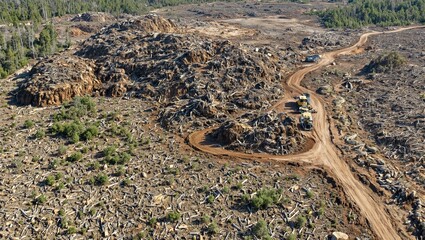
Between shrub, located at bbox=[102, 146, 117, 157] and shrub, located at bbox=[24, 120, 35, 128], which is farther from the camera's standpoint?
shrub, located at bbox=[24, 120, 35, 128]

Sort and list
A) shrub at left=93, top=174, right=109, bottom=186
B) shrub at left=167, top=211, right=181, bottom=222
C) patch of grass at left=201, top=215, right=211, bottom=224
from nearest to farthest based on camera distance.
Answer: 1. patch of grass at left=201, top=215, right=211, bottom=224
2. shrub at left=167, top=211, right=181, bottom=222
3. shrub at left=93, top=174, right=109, bottom=186

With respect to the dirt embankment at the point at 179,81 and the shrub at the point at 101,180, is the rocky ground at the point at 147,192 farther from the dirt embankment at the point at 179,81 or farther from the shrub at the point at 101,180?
the dirt embankment at the point at 179,81

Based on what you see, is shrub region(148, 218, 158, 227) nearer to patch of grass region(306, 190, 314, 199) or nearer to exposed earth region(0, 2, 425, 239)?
exposed earth region(0, 2, 425, 239)

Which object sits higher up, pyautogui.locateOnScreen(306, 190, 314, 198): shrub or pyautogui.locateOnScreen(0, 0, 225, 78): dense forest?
pyautogui.locateOnScreen(0, 0, 225, 78): dense forest

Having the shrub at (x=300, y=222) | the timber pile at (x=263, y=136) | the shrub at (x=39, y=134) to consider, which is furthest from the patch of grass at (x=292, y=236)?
the shrub at (x=39, y=134)

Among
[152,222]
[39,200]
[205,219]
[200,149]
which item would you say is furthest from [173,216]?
[39,200]

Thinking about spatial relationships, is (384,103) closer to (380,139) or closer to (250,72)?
(380,139)

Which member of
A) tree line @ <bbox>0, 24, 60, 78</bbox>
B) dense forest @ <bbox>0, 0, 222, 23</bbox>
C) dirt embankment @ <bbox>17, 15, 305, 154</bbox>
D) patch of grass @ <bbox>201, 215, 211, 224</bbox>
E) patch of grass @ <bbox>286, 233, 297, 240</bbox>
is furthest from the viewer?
dense forest @ <bbox>0, 0, 222, 23</bbox>

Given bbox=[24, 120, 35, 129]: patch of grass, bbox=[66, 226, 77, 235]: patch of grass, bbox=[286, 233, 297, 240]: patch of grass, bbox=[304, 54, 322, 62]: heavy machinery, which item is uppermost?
bbox=[304, 54, 322, 62]: heavy machinery

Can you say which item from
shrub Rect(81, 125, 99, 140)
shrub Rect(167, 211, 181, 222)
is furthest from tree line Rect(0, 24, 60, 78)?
shrub Rect(167, 211, 181, 222)
